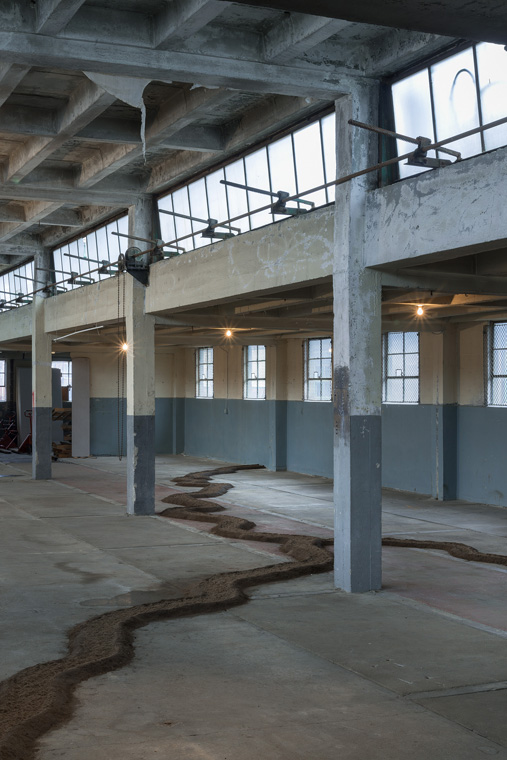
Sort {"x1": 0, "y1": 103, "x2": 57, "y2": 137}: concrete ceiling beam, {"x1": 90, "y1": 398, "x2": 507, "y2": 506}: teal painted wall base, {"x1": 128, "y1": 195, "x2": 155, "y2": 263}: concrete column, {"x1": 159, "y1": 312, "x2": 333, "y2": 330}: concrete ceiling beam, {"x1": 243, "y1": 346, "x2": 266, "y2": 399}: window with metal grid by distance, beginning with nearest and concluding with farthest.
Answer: {"x1": 0, "y1": 103, "x2": 57, "y2": 137}: concrete ceiling beam, {"x1": 159, "y1": 312, "x2": 333, "y2": 330}: concrete ceiling beam, {"x1": 128, "y1": 195, "x2": 155, "y2": 263}: concrete column, {"x1": 90, "y1": 398, "x2": 507, "y2": 506}: teal painted wall base, {"x1": 243, "y1": 346, "x2": 266, "y2": 399}: window with metal grid

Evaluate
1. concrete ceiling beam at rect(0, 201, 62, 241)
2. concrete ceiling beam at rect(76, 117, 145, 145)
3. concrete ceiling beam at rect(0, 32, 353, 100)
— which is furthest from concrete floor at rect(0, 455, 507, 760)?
concrete ceiling beam at rect(0, 201, 62, 241)

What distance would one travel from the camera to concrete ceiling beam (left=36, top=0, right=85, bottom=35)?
8.23 meters

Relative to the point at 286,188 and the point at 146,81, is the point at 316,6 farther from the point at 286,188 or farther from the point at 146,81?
the point at 286,188

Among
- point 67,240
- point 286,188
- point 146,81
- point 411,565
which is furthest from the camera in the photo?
point 67,240

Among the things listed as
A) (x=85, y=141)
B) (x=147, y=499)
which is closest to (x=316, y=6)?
(x=85, y=141)

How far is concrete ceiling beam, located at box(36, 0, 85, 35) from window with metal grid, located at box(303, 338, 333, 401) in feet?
47.9

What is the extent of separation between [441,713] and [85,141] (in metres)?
11.2

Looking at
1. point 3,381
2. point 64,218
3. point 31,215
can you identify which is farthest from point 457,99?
point 3,381

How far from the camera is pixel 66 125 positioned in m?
12.4

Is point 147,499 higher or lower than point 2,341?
lower

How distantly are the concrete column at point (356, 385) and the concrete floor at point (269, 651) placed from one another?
528mm

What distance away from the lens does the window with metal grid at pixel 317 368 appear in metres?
22.9

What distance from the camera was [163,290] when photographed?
51.5 ft

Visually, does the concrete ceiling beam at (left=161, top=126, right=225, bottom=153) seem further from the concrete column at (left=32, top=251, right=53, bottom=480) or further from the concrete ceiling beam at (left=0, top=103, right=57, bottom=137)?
the concrete column at (left=32, top=251, right=53, bottom=480)
